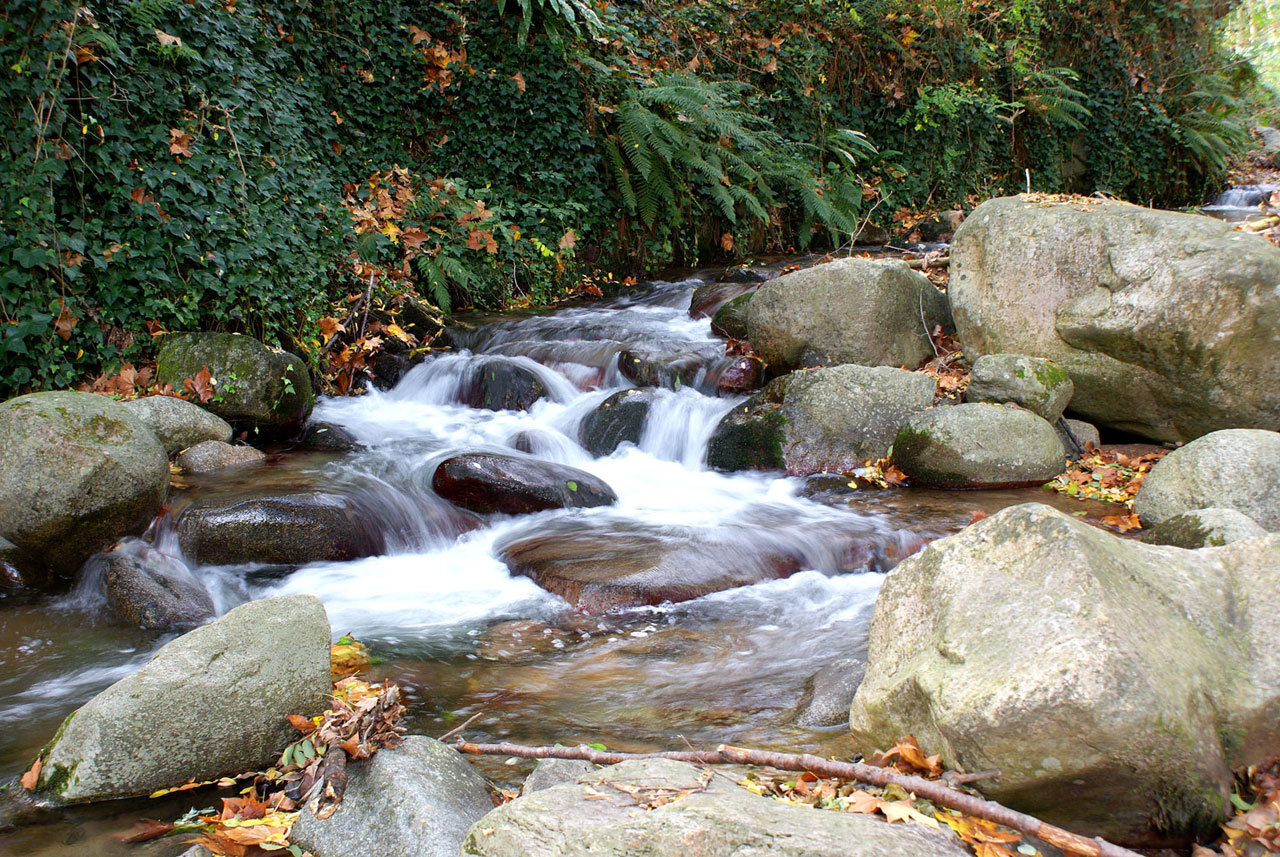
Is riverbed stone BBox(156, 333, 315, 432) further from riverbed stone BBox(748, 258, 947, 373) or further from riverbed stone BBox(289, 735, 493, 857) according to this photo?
riverbed stone BBox(289, 735, 493, 857)

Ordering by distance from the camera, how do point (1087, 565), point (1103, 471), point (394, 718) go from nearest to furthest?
point (1087, 565)
point (394, 718)
point (1103, 471)

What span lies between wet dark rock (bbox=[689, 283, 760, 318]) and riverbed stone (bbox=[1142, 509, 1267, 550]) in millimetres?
6232

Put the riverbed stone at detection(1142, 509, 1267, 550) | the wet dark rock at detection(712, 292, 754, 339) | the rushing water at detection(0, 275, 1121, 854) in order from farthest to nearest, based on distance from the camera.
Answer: the wet dark rock at detection(712, 292, 754, 339) < the riverbed stone at detection(1142, 509, 1267, 550) < the rushing water at detection(0, 275, 1121, 854)

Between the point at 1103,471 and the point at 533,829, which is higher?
the point at 533,829

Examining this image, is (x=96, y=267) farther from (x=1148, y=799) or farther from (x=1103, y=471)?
(x=1103, y=471)

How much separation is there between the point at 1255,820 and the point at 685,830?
1.57 m

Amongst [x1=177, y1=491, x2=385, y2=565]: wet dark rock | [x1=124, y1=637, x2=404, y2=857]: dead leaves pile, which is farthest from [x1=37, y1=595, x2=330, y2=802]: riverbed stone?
[x1=177, y1=491, x2=385, y2=565]: wet dark rock

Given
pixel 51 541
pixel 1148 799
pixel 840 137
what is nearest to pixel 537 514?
pixel 51 541

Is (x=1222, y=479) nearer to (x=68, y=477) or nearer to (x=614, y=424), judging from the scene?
(x=614, y=424)

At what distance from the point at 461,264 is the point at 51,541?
6197mm

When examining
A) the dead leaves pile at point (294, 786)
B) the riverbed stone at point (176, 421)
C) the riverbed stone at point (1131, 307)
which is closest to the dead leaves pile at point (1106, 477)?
the riverbed stone at point (1131, 307)

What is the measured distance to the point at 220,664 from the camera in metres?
3.12

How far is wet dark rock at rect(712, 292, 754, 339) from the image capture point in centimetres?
930

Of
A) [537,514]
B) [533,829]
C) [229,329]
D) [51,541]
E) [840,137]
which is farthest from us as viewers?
[840,137]
